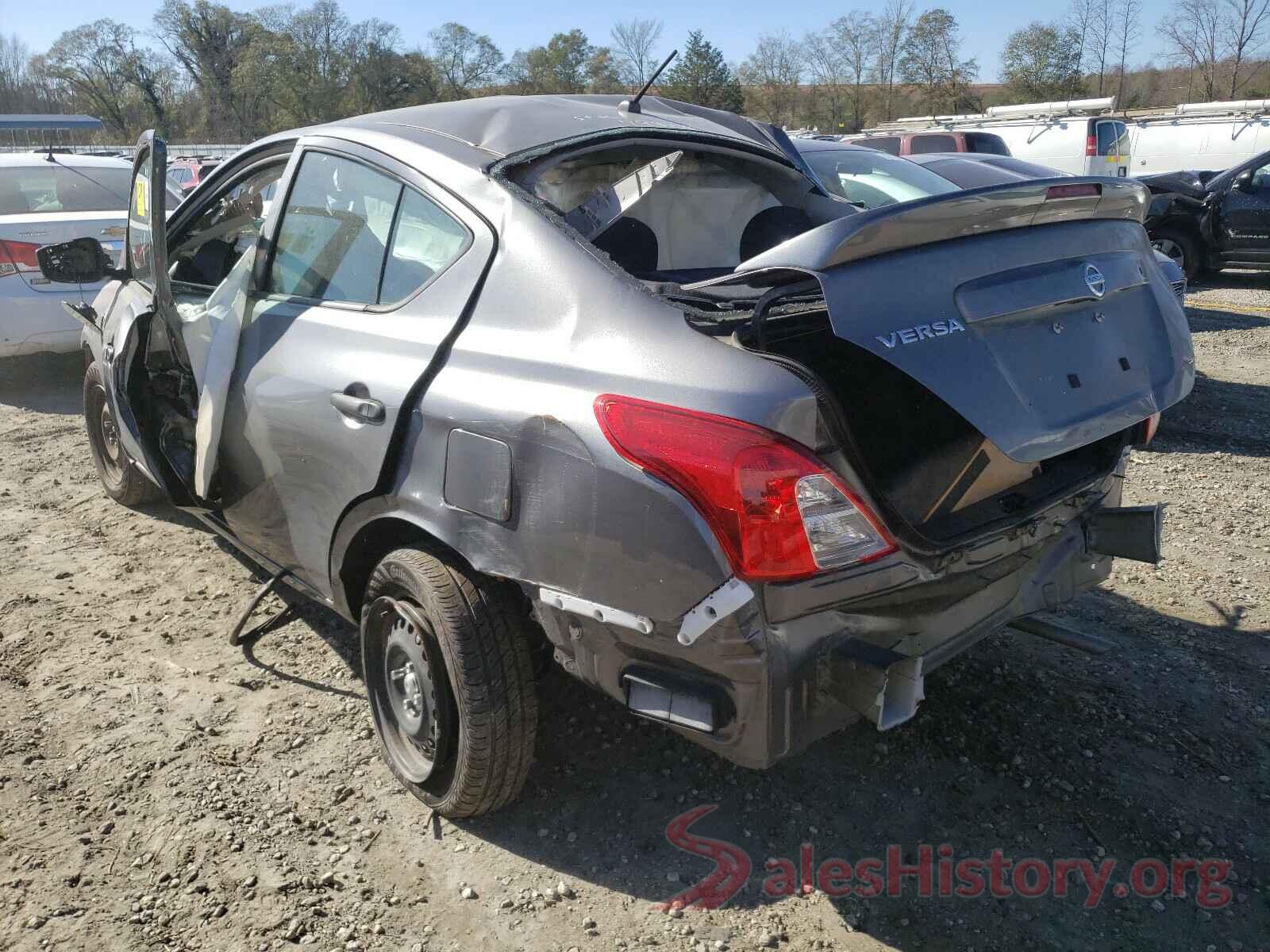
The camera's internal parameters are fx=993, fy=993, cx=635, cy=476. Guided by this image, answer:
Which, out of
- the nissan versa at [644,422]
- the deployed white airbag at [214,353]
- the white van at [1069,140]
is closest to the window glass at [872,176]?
the nissan versa at [644,422]

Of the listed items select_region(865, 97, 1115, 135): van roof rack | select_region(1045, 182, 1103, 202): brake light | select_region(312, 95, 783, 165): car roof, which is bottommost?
Answer: select_region(1045, 182, 1103, 202): brake light

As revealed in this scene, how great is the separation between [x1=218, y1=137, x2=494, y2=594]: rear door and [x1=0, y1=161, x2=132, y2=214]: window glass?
17.2 ft

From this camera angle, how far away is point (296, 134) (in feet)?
10.7

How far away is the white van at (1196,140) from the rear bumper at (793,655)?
2004 cm

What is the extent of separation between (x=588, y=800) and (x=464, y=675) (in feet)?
2.10

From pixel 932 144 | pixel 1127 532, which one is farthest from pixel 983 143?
pixel 1127 532

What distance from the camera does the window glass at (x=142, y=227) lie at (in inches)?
139

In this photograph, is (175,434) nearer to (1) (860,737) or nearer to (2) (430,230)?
(2) (430,230)

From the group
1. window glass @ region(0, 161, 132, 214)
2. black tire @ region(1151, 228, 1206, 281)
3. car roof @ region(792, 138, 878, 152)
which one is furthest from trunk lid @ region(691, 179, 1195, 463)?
black tire @ region(1151, 228, 1206, 281)

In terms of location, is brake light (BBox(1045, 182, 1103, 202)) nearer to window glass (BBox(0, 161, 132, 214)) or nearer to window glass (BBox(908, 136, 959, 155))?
window glass (BBox(0, 161, 132, 214))

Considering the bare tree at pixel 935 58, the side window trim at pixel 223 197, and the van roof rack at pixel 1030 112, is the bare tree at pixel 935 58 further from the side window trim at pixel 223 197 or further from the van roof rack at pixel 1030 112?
the side window trim at pixel 223 197

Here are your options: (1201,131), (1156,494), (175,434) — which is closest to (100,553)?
(175,434)

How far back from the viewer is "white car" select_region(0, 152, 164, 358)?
6.97 meters

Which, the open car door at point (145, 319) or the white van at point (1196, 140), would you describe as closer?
the open car door at point (145, 319)
